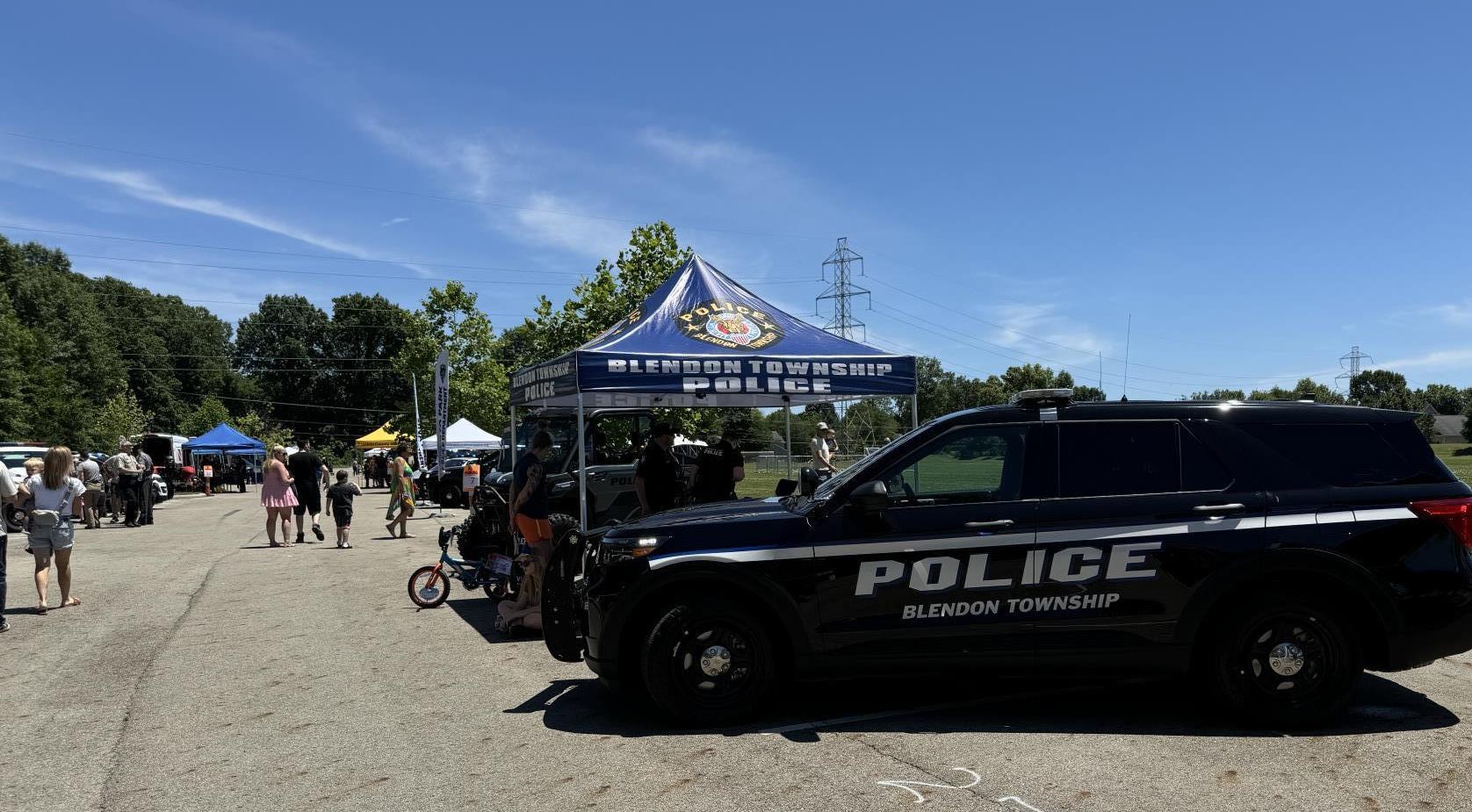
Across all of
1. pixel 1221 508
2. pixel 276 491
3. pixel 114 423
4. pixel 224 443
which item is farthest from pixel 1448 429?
pixel 1221 508

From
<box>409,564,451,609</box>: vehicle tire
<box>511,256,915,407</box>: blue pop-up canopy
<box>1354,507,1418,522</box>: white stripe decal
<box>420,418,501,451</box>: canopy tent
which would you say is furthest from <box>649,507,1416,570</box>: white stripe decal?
<box>420,418,501,451</box>: canopy tent

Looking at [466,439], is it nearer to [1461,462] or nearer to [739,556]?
[739,556]

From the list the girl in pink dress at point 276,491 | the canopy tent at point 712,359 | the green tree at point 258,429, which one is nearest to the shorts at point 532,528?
the canopy tent at point 712,359

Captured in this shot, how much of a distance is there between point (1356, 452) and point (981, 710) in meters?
2.60

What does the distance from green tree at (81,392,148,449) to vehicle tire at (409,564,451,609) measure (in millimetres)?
61183

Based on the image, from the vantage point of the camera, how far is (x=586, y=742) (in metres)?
5.57

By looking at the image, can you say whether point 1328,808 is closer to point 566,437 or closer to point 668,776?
point 668,776

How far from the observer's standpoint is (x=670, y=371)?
418 inches

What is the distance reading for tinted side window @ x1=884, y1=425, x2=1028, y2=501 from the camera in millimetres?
5941

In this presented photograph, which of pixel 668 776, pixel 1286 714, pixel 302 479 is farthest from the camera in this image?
pixel 302 479

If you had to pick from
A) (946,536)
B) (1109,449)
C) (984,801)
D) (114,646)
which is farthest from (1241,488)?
(114,646)

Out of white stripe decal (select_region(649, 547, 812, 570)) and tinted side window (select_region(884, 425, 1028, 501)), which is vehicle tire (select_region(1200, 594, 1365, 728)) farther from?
white stripe decal (select_region(649, 547, 812, 570))

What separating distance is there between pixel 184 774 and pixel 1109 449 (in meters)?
5.17

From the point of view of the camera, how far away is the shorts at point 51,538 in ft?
33.3
